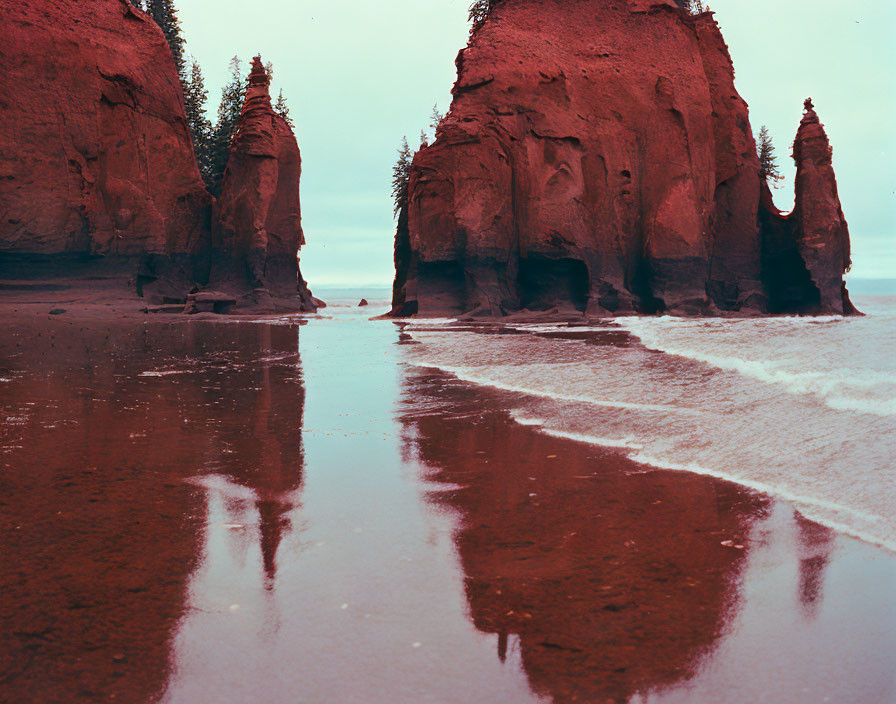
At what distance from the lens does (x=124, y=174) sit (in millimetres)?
26297

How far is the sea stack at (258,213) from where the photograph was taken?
29359mm

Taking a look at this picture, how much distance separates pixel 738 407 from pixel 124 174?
25367 mm

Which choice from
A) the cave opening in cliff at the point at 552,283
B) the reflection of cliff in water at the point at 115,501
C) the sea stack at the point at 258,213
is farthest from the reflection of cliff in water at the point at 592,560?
the sea stack at the point at 258,213

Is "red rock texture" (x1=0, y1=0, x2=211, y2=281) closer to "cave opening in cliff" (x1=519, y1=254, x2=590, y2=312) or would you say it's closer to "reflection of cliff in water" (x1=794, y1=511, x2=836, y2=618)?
"cave opening in cliff" (x1=519, y1=254, x2=590, y2=312)

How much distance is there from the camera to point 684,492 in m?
4.17

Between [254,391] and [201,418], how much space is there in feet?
5.74

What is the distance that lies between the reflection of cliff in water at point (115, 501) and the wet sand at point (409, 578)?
0.6 inches

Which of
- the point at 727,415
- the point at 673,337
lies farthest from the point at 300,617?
the point at 673,337

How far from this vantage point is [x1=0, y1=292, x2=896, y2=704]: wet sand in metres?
2.20

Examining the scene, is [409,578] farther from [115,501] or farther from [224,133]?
[224,133]

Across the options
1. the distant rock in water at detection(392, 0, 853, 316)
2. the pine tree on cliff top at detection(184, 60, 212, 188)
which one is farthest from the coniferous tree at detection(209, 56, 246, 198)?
the distant rock in water at detection(392, 0, 853, 316)

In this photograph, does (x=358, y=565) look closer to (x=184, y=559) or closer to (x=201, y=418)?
(x=184, y=559)

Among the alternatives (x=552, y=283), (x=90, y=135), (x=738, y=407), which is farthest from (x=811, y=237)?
(x=90, y=135)

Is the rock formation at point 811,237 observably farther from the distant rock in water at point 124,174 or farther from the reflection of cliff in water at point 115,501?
the reflection of cliff in water at point 115,501
